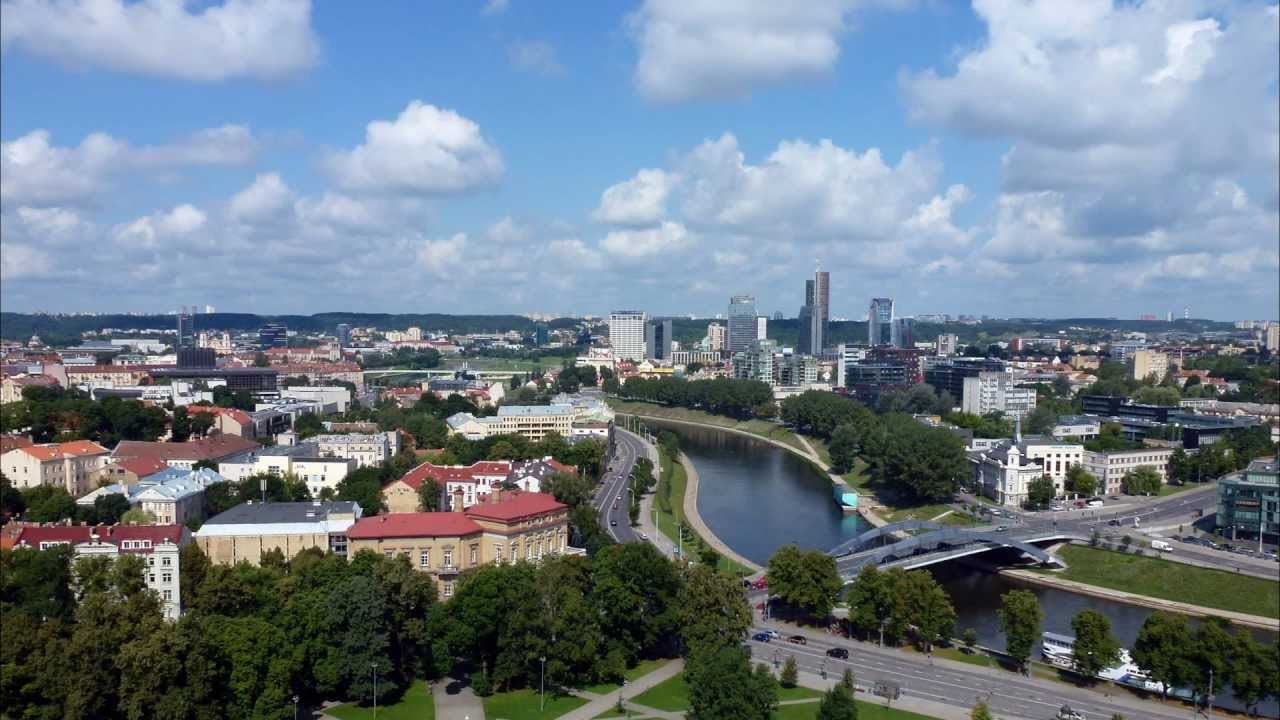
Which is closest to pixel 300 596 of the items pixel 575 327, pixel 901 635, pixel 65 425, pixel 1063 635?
pixel 901 635

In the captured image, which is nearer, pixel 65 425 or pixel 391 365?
pixel 65 425

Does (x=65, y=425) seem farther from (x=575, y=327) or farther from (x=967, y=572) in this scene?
(x=575, y=327)

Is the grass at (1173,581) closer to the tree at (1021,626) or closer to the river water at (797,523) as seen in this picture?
the river water at (797,523)

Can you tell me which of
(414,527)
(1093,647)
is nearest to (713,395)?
(414,527)

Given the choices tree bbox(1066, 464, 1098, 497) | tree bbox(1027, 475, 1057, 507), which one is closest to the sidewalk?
tree bbox(1027, 475, 1057, 507)

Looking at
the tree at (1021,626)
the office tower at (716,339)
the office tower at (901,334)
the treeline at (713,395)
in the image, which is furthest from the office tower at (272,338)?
the tree at (1021,626)

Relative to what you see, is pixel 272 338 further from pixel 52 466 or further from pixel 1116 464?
pixel 1116 464

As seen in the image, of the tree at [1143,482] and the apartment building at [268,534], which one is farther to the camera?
the tree at [1143,482]
